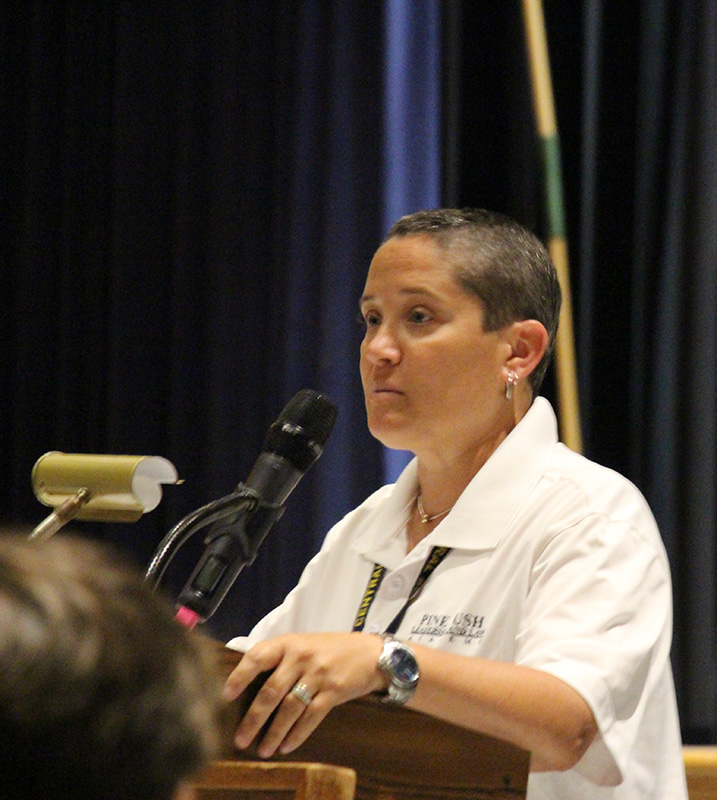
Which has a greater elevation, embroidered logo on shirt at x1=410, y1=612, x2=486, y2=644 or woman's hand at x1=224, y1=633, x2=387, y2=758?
woman's hand at x1=224, y1=633, x2=387, y2=758

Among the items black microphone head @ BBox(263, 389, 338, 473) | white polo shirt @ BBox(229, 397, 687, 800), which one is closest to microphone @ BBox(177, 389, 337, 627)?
black microphone head @ BBox(263, 389, 338, 473)

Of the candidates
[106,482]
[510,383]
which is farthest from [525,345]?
[106,482]

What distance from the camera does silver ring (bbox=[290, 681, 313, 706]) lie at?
87 cm

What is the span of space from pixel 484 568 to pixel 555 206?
3.98 feet

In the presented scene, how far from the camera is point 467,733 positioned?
0.88 meters

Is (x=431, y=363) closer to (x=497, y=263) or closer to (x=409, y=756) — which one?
(x=497, y=263)

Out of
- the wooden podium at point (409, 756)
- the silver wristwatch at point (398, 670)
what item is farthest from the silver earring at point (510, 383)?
the wooden podium at point (409, 756)

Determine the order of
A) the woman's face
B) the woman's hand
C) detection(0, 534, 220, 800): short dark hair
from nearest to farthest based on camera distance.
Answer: detection(0, 534, 220, 800): short dark hair, the woman's hand, the woman's face

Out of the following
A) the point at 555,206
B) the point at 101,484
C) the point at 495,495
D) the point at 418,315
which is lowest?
the point at 495,495

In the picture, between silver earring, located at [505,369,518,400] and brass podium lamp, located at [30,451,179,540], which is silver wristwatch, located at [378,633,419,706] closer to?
brass podium lamp, located at [30,451,179,540]

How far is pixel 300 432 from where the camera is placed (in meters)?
1.34

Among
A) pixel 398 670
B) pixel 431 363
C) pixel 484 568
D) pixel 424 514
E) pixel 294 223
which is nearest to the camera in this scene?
pixel 398 670

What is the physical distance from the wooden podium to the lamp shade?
37 cm

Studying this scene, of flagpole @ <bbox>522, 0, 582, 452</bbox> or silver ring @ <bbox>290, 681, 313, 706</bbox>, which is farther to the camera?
flagpole @ <bbox>522, 0, 582, 452</bbox>
